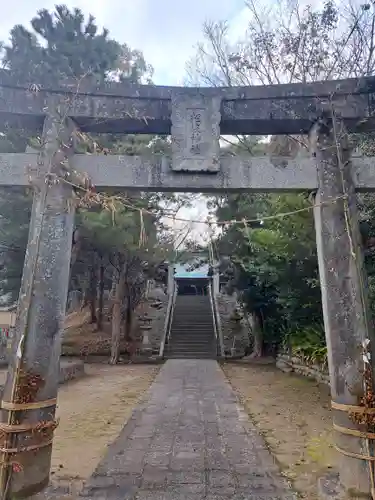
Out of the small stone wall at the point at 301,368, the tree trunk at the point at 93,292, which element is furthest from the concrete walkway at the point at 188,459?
the tree trunk at the point at 93,292

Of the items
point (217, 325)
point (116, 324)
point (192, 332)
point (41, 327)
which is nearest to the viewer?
point (41, 327)

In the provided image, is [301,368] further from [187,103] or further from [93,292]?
[93,292]

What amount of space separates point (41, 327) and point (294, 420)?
5.33m

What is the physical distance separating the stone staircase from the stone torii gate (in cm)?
1438

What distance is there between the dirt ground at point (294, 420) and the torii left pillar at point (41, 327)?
2.70 m

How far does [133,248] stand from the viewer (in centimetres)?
1504

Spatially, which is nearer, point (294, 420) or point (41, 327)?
point (41, 327)

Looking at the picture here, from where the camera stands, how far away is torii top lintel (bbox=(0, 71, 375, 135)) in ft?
15.3

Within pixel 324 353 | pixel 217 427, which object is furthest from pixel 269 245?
pixel 217 427

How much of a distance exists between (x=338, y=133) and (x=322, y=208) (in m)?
0.92

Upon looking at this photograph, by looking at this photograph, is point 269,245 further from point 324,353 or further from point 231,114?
point 231,114

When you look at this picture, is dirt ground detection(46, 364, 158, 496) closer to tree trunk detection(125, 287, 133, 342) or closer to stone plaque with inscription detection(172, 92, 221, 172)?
stone plaque with inscription detection(172, 92, 221, 172)

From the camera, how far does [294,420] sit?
7.34 meters

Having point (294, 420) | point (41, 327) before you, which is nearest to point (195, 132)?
point (41, 327)
